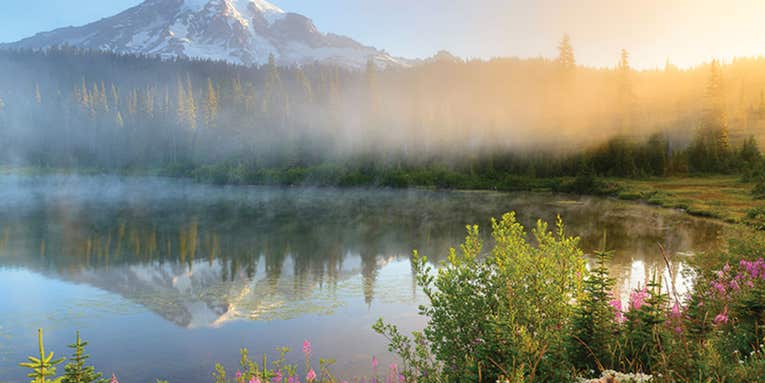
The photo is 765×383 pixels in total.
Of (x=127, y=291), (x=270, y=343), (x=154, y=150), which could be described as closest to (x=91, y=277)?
(x=127, y=291)

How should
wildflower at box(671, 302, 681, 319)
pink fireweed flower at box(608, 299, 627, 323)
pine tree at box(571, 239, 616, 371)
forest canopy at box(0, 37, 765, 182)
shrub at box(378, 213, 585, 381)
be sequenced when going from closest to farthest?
1. wildflower at box(671, 302, 681, 319)
2. pine tree at box(571, 239, 616, 371)
3. shrub at box(378, 213, 585, 381)
4. pink fireweed flower at box(608, 299, 627, 323)
5. forest canopy at box(0, 37, 765, 182)

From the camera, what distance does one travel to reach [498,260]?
7312 millimetres

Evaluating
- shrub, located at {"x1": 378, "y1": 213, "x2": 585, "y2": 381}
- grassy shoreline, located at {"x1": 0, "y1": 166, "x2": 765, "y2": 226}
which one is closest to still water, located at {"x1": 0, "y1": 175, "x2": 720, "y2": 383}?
grassy shoreline, located at {"x1": 0, "y1": 166, "x2": 765, "y2": 226}

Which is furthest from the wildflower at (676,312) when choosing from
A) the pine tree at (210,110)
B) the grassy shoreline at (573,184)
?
the pine tree at (210,110)

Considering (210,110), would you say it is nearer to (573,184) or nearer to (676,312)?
(573,184)

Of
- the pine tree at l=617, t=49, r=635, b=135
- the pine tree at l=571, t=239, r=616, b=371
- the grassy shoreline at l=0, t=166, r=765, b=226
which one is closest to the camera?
the pine tree at l=571, t=239, r=616, b=371

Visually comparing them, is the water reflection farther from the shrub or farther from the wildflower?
the shrub

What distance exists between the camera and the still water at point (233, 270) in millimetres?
16047

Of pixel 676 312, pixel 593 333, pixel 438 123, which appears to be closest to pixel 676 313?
pixel 676 312

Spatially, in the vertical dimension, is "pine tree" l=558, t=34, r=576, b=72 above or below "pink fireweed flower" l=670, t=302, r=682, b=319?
above

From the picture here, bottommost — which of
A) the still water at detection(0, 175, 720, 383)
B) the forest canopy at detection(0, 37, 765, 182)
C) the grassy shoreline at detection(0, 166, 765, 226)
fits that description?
the still water at detection(0, 175, 720, 383)

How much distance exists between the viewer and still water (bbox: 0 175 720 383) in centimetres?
1605

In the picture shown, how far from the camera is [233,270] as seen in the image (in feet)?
90.5

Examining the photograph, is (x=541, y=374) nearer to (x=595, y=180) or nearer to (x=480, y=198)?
(x=480, y=198)
